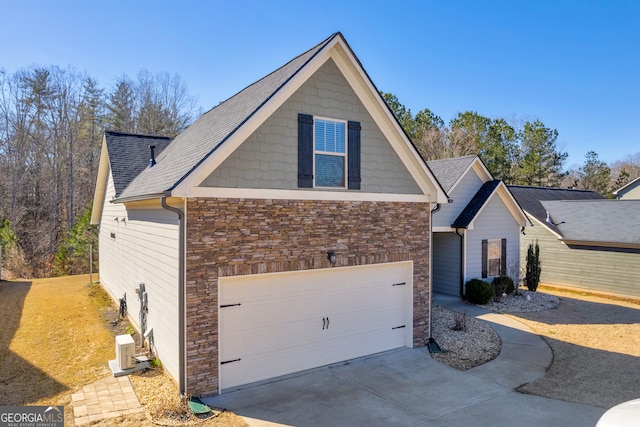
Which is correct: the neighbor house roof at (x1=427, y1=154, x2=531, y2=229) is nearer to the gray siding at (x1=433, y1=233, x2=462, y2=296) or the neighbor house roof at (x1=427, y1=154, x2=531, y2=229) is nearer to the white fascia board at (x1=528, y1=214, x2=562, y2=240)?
the gray siding at (x1=433, y1=233, x2=462, y2=296)

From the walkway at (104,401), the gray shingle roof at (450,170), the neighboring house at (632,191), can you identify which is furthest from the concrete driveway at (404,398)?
the neighboring house at (632,191)

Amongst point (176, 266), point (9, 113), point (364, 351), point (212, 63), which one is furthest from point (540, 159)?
point (9, 113)

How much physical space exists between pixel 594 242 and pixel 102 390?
20.5 m

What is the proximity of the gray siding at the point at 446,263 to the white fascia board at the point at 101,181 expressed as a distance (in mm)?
13978

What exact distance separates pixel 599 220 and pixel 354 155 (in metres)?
17.0

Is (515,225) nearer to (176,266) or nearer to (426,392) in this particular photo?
(426,392)

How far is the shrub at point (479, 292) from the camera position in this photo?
15.0 metres

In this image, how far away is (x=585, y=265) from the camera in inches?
737

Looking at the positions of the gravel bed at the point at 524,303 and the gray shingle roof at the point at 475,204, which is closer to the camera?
the gravel bed at the point at 524,303

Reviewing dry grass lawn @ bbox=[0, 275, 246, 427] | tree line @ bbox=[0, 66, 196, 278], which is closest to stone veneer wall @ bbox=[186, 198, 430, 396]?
dry grass lawn @ bbox=[0, 275, 246, 427]

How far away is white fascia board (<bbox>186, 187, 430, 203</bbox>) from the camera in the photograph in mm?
7029

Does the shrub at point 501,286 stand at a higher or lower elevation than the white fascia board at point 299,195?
lower

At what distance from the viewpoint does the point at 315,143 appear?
8430 millimetres

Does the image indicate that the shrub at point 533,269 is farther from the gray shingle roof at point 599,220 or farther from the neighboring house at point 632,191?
the neighboring house at point 632,191
